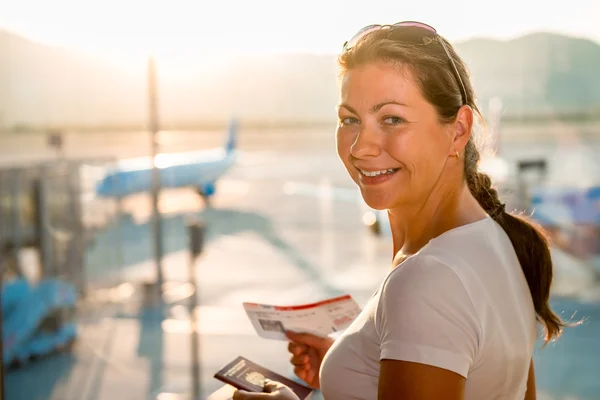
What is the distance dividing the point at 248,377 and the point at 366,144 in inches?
15.4

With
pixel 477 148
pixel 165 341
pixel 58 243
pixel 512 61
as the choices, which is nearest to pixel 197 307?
pixel 165 341

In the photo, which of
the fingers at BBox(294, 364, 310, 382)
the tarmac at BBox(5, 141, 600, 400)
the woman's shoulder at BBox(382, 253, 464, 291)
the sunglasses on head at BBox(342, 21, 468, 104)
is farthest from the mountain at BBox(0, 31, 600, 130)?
the tarmac at BBox(5, 141, 600, 400)

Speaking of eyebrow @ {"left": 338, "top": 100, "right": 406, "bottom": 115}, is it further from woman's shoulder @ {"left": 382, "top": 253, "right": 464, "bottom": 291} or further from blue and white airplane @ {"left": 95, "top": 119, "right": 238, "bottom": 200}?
blue and white airplane @ {"left": 95, "top": 119, "right": 238, "bottom": 200}

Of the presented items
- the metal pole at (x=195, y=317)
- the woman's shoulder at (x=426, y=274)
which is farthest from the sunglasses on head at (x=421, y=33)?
the metal pole at (x=195, y=317)

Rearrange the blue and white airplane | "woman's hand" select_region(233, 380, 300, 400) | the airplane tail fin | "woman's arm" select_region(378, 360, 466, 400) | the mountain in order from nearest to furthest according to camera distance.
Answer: "woman's arm" select_region(378, 360, 466, 400), "woman's hand" select_region(233, 380, 300, 400), the mountain, the blue and white airplane, the airplane tail fin

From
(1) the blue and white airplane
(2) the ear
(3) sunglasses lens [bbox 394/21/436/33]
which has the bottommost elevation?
(1) the blue and white airplane

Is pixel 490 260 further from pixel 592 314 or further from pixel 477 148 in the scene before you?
pixel 592 314

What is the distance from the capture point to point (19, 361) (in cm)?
374

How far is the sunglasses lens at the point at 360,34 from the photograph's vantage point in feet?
2.70

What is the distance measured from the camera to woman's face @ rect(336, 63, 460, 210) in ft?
2.53

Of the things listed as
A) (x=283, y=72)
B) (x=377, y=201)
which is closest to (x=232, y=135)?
(x=283, y=72)

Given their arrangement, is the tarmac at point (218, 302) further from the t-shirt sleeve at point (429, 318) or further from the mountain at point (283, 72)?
the mountain at point (283, 72)

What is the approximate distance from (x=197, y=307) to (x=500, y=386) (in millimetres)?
4322

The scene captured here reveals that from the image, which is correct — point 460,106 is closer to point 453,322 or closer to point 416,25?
point 416,25
